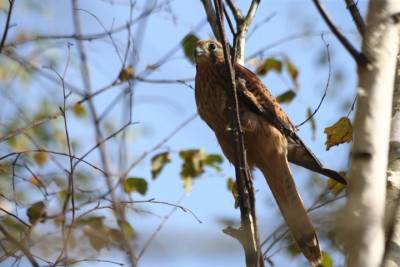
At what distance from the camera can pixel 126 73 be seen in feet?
11.9

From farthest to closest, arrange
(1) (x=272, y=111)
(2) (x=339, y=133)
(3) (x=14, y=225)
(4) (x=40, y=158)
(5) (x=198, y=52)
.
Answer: (4) (x=40, y=158) < (5) (x=198, y=52) < (1) (x=272, y=111) < (2) (x=339, y=133) < (3) (x=14, y=225)

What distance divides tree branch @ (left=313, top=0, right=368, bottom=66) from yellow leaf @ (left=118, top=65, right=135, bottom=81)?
5.82 ft

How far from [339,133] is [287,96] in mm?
861

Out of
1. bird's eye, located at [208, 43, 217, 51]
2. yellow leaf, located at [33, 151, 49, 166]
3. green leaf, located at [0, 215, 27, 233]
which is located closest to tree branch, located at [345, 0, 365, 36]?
green leaf, located at [0, 215, 27, 233]

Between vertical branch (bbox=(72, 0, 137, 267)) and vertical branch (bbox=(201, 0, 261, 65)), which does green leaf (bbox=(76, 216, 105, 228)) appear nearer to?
vertical branch (bbox=(72, 0, 137, 267))

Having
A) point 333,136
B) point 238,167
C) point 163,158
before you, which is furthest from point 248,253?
point 163,158

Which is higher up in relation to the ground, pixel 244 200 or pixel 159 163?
pixel 159 163

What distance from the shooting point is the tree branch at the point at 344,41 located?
1.97m

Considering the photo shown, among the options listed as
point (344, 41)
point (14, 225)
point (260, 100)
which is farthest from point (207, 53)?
point (344, 41)

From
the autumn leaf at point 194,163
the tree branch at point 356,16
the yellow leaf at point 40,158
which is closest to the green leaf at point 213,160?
the autumn leaf at point 194,163

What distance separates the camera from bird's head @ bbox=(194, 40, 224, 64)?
4344 millimetres

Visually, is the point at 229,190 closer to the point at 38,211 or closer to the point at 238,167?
the point at 238,167

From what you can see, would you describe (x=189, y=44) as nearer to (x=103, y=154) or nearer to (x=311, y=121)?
(x=311, y=121)

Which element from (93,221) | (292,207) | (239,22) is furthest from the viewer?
(292,207)
